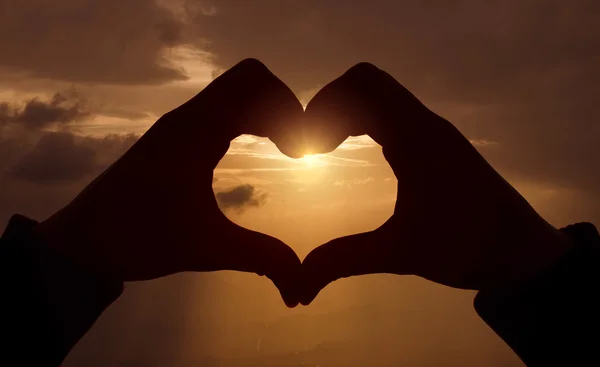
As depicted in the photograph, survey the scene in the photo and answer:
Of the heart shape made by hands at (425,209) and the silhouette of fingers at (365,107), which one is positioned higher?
the silhouette of fingers at (365,107)

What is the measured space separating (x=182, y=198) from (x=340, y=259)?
6.77 feet

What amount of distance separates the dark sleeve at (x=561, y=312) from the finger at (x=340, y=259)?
165 cm

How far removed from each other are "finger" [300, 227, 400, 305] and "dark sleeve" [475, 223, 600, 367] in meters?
1.65

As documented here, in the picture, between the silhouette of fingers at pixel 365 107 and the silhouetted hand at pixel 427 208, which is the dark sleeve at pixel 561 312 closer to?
the silhouetted hand at pixel 427 208

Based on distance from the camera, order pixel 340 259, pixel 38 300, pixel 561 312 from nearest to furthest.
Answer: pixel 38 300 < pixel 561 312 < pixel 340 259

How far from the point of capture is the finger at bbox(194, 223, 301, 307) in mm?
6797

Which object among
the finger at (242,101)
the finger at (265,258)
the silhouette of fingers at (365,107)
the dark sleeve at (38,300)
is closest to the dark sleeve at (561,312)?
the silhouette of fingers at (365,107)

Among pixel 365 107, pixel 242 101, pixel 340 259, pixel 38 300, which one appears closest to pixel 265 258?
pixel 340 259

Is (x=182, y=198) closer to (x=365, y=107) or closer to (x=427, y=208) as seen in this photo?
(x=365, y=107)

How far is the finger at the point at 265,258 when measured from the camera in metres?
6.80

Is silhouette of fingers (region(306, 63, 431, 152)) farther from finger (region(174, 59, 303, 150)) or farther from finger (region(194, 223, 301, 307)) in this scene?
finger (region(194, 223, 301, 307))

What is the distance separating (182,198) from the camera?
6836mm

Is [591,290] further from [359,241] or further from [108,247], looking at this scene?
[108,247]

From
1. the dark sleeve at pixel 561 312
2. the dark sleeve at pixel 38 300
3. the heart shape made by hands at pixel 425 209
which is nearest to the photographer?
the dark sleeve at pixel 38 300
